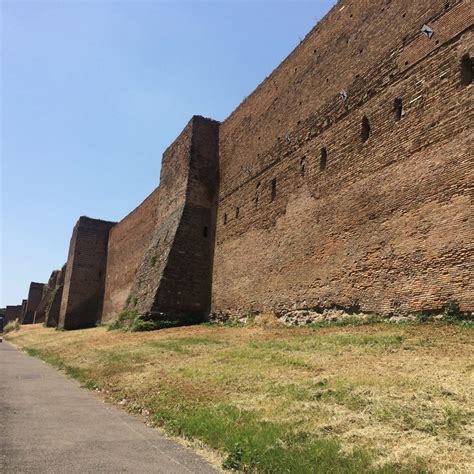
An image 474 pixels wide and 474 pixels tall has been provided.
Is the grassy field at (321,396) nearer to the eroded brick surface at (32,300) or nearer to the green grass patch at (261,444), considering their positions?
the green grass patch at (261,444)

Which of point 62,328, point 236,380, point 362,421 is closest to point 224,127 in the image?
point 236,380

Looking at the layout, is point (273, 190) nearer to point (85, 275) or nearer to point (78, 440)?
point (78, 440)

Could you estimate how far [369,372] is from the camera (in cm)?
699

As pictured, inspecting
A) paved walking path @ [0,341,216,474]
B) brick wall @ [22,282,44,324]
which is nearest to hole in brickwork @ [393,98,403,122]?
paved walking path @ [0,341,216,474]

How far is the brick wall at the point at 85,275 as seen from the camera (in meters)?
36.6

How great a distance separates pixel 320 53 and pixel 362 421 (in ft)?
41.0

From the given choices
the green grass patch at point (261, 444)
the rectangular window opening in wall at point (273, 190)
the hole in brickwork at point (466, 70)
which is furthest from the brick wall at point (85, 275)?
the green grass patch at point (261, 444)

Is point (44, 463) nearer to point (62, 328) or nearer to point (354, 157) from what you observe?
point (354, 157)

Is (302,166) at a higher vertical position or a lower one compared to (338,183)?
higher

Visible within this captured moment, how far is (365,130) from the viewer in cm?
1241

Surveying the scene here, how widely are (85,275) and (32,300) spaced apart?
1059 inches

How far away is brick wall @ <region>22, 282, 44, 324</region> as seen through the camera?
193 ft


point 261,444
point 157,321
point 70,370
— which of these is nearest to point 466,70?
point 261,444

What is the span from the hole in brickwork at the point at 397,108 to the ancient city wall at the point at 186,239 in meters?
10.7
